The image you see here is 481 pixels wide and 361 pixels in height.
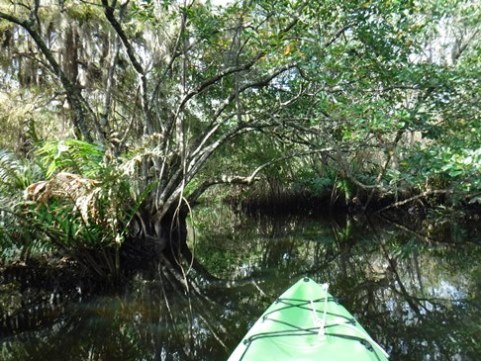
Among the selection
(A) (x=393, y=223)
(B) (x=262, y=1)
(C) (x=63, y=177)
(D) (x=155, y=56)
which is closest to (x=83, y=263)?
(C) (x=63, y=177)

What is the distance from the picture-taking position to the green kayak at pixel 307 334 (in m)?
3.66

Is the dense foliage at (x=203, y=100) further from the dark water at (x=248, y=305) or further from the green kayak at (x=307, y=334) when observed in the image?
the green kayak at (x=307, y=334)

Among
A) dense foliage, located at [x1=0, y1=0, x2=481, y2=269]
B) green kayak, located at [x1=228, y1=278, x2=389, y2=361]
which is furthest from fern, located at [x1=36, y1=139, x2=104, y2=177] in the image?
green kayak, located at [x1=228, y1=278, x2=389, y2=361]

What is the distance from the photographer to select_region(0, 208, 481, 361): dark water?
192 inches

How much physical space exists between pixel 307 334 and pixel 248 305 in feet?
7.43

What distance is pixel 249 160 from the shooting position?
14078 millimetres

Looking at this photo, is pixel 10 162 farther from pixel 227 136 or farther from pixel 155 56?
pixel 155 56

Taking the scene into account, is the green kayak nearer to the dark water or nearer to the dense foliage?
the dark water

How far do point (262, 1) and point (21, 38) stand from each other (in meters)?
7.33

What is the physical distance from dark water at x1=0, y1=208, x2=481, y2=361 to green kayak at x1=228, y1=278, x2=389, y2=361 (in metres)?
0.72

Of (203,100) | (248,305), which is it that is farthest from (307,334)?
(203,100)

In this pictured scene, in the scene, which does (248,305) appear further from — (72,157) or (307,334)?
(72,157)

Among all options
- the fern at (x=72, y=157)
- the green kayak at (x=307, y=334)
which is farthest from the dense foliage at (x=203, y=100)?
the green kayak at (x=307, y=334)

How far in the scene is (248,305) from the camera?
6.34 meters
